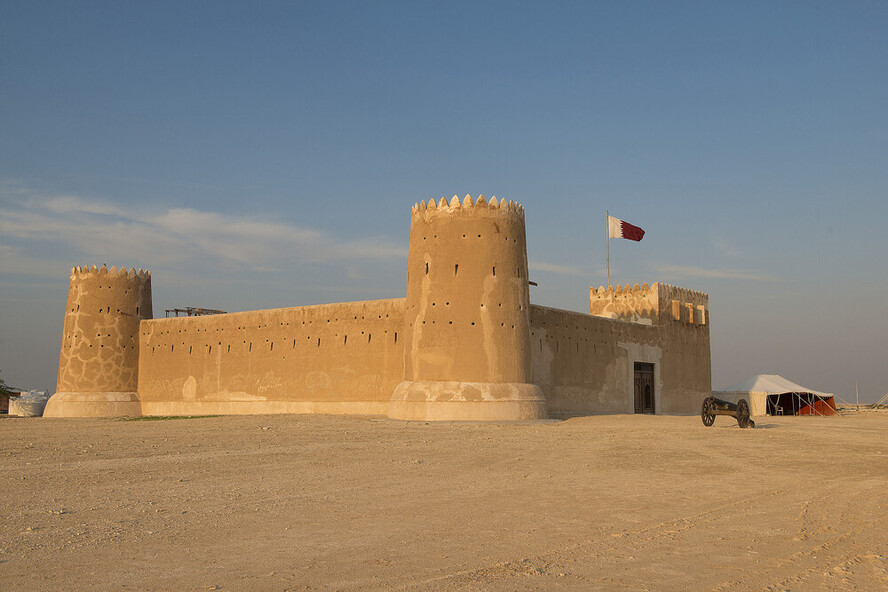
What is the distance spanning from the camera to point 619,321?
2700cm

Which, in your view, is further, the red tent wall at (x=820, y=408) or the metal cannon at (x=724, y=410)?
the red tent wall at (x=820, y=408)

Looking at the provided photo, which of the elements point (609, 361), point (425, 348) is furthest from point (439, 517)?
point (609, 361)

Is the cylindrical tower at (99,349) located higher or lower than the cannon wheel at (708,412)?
higher

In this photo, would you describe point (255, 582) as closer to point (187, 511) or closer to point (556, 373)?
point (187, 511)

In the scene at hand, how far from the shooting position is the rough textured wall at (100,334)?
2962cm

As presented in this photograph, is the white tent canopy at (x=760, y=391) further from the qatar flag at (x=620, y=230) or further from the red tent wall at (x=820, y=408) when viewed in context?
the qatar flag at (x=620, y=230)

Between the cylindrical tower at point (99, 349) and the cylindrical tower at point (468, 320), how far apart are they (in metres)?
14.7

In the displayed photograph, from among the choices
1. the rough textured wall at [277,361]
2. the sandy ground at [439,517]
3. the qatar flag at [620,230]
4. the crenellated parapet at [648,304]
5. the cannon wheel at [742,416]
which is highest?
the qatar flag at [620,230]

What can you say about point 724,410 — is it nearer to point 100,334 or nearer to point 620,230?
point 620,230

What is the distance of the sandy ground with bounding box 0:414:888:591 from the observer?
488 cm

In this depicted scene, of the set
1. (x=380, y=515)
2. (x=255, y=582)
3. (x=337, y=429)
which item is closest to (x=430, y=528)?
(x=380, y=515)

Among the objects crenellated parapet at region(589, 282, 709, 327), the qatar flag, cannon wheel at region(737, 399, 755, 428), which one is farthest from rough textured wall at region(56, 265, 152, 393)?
cannon wheel at region(737, 399, 755, 428)

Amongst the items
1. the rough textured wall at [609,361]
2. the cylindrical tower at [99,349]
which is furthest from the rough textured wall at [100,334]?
the rough textured wall at [609,361]

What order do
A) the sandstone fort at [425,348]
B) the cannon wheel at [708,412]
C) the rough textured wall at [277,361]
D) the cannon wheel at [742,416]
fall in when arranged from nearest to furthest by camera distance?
1. the cannon wheel at [742,416]
2. the cannon wheel at [708,412]
3. the sandstone fort at [425,348]
4. the rough textured wall at [277,361]
